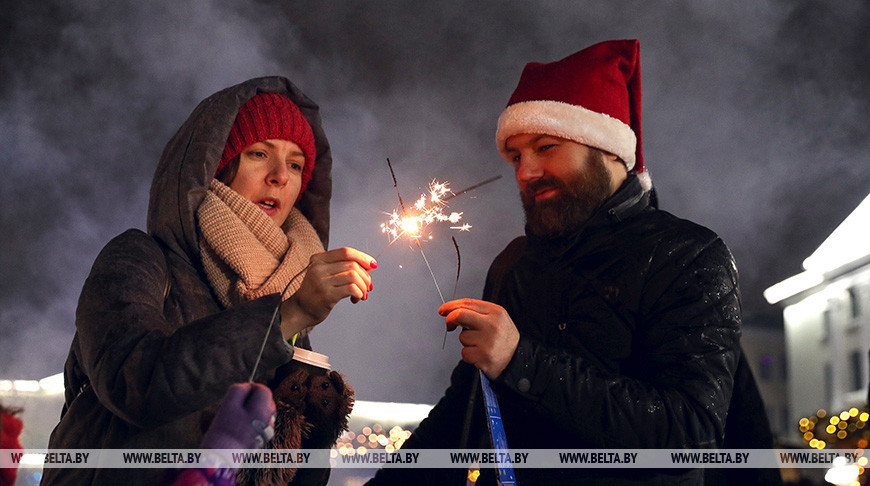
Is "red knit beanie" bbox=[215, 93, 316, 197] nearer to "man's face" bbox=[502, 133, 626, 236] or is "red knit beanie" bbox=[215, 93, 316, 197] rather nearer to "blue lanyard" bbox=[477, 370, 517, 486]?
"man's face" bbox=[502, 133, 626, 236]

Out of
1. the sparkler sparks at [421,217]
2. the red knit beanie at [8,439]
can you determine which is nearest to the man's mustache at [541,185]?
the sparkler sparks at [421,217]

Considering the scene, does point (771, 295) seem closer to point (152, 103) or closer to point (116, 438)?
point (152, 103)

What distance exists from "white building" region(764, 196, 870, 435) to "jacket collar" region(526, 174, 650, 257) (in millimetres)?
24311

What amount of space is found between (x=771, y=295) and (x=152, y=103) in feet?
106

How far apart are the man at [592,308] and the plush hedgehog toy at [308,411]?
43 centimetres

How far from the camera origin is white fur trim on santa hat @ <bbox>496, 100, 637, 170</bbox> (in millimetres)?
Result: 2537

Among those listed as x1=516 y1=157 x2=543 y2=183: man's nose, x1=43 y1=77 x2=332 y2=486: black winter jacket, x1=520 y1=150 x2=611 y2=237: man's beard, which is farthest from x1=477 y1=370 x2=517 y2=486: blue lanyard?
x1=516 y1=157 x2=543 y2=183: man's nose

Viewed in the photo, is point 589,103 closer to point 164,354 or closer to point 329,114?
point 164,354

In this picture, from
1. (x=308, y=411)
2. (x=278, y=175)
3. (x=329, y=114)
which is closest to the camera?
(x=308, y=411)

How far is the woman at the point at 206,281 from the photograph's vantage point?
5.88 feet

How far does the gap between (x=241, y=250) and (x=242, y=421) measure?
97 cm

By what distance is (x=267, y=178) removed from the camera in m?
2.60

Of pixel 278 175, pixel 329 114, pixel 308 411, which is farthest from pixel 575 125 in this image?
pixel 329 114

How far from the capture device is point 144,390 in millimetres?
1759
